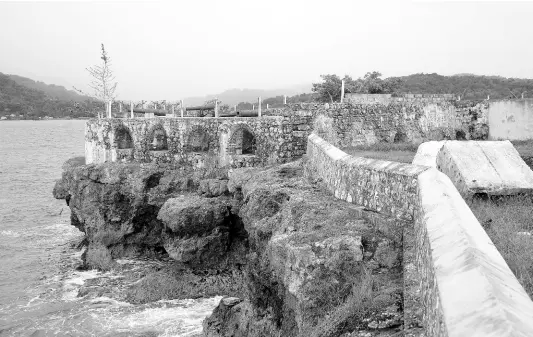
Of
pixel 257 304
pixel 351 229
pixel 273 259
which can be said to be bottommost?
pixel 257 304

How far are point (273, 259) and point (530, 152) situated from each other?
867 cm

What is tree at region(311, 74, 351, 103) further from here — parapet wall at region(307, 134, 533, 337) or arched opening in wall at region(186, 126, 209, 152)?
parapet wall at region(307, 134, 533, 337)

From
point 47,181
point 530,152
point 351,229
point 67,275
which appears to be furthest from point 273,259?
point 47,181

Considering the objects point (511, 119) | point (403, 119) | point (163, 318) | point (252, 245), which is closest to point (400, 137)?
point (403, 119)

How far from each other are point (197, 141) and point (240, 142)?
267cm

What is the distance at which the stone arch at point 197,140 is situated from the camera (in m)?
22.0

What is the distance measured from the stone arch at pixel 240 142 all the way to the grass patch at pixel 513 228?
13.6 m

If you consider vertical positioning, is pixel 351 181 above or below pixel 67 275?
Answer: above

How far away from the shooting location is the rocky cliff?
6008mm

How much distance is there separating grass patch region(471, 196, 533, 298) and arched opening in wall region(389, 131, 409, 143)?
39.4 feet

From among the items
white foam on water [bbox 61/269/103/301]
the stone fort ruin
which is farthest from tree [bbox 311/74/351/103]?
white foam on water [bbox 61/269/103/301]

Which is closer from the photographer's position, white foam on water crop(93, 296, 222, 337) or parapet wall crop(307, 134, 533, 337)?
parapet wall crop(307, 134, 533, 337)

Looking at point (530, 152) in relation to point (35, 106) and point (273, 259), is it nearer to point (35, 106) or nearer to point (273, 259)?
point (273, 259)

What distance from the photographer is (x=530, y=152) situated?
12445 mm
